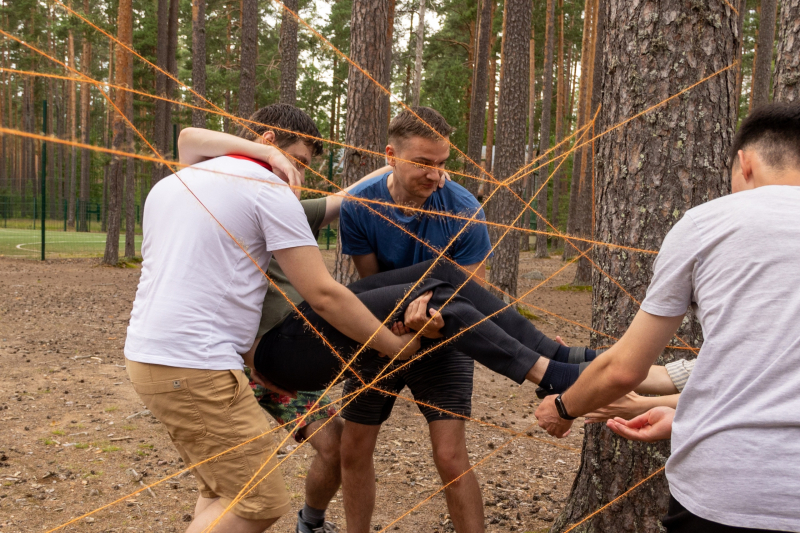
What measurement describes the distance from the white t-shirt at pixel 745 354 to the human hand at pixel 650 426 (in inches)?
13.4

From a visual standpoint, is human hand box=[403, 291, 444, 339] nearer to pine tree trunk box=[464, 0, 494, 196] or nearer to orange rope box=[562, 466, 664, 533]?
orange rope box=[562, 466, 664, 533]

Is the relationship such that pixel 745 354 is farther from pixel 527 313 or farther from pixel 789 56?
pixel 527 313

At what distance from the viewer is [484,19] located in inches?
547

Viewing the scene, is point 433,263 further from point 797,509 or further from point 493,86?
point 493,86

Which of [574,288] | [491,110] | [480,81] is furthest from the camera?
[491,110]

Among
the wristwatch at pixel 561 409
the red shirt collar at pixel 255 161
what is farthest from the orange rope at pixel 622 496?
the red shirt collar at pixel 255 161

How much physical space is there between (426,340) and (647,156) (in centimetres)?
111

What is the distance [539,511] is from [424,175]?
1901 mm

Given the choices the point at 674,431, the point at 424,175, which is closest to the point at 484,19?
the point at 424,175

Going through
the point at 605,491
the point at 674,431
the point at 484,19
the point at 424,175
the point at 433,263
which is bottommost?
the point at 605,491

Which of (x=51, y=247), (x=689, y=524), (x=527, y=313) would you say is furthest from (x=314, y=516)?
(x=51, y=247)

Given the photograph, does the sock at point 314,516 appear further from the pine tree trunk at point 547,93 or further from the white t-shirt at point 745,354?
the pine tree trunk at point 547,93

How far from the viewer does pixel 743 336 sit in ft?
4.17

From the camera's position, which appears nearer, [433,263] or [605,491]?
[433,263]
